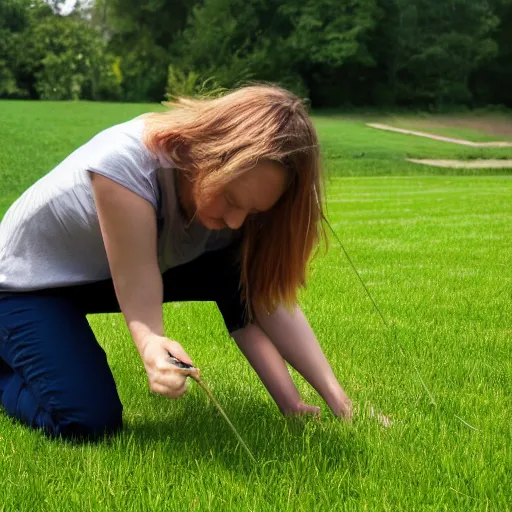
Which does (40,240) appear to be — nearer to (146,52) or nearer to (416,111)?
(416,111)

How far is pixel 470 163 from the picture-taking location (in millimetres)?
21062

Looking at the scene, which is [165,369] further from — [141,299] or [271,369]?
[271,369]

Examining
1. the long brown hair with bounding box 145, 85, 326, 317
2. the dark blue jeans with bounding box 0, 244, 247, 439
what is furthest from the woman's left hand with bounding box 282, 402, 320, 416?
the long brown hair with bounding box 145, 85, 326, 317

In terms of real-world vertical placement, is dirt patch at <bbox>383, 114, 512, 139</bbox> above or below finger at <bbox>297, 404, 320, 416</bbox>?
below

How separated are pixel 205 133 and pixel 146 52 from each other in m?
40.1

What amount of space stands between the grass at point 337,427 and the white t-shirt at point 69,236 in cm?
Answer: 46

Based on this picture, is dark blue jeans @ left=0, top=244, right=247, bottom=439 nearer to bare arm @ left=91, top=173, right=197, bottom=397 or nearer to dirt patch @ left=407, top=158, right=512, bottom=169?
bare arm @ left=91, top=173, right=197, bottom=397

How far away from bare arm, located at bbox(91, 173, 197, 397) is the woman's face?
0.53 feet

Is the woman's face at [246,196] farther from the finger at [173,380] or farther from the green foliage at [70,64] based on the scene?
the green foliage at [70,64]

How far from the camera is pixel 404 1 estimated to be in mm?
36219

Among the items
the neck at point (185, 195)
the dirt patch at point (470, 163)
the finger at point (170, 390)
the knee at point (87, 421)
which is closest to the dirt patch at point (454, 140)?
the dirt patch at point (470, 163)

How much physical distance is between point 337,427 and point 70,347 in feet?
2.74

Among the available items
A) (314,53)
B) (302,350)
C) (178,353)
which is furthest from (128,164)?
(314,53)

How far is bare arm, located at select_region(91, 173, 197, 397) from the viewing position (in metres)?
2.13
